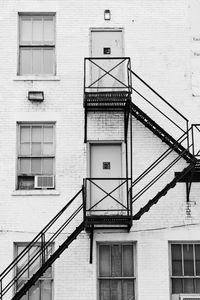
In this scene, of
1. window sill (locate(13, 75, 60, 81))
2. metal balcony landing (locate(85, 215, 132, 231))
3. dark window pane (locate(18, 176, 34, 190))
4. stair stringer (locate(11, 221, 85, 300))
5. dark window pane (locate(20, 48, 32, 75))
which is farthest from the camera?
dark window pane (locate(20, 48, 32, 75))

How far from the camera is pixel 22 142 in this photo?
73.3ft

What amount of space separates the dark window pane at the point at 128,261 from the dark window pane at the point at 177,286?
1.22 meters

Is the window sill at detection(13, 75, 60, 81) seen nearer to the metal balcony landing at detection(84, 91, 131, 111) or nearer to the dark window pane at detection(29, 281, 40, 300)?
the metal balcony landing at detection(84, 91, 131, 111)

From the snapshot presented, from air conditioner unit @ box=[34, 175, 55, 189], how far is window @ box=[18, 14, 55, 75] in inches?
129

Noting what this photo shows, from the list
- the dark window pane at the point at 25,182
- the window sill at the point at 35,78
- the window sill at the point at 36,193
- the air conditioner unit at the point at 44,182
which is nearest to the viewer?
the window sill at the point at 36,193

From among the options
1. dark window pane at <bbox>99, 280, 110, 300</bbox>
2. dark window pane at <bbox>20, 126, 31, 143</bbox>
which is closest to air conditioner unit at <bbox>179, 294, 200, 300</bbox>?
dark window pane at <bbox>99, 280, 110, 300</bbox>

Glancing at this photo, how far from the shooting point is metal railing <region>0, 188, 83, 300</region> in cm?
2072

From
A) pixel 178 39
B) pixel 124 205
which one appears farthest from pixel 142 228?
pixel 178 39

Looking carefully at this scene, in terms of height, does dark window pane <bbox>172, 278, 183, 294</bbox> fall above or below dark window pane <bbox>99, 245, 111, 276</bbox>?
below

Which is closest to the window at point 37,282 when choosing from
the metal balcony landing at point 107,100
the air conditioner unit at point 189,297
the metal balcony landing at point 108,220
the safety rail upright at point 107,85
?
the metal balcony landing at point 108,220

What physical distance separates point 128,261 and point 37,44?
23.6 ft

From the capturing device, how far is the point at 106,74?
22.3 m

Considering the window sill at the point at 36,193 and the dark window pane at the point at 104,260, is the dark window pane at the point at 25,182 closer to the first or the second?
the window sill at the point at 36,193

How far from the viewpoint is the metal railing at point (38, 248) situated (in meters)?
20.7
